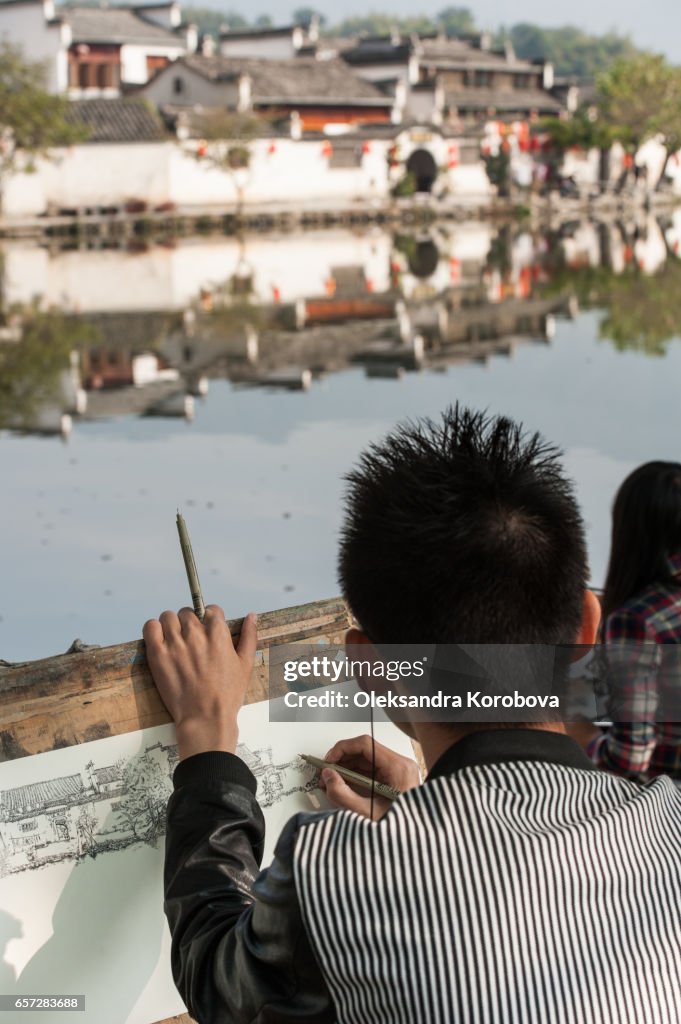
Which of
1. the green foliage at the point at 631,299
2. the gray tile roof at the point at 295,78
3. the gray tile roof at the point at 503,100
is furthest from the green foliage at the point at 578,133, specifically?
the green foliage at the point at 631,299

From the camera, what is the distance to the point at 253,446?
31.4 feet

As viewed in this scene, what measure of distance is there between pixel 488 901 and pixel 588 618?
0.36m

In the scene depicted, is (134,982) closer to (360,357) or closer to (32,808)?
(32,808)

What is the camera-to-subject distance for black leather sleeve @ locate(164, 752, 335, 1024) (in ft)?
3.85

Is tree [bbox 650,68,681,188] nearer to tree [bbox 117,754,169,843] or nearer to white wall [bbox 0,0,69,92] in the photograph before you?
white wall [bbox 0,0,69,92]

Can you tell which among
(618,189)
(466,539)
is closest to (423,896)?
(466,539)

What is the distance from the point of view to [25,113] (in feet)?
81.4

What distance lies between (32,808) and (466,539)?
749mm

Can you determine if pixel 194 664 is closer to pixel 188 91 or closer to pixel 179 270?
pixel 179 270

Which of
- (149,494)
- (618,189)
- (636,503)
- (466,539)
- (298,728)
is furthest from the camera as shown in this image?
(618,189)

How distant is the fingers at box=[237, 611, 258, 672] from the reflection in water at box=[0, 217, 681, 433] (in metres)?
8.97

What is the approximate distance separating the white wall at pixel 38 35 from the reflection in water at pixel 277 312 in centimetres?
808

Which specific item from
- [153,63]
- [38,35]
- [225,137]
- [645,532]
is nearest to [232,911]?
[645,532]

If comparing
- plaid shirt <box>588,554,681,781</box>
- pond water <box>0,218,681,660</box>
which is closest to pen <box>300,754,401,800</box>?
plaid shirt <box>588,554,681,781</box>
